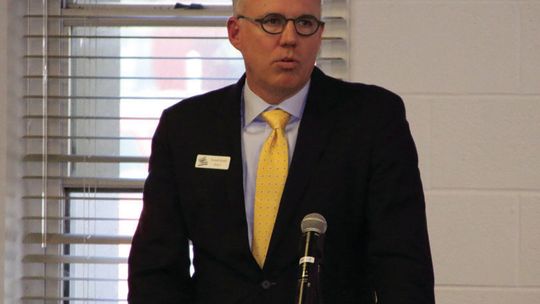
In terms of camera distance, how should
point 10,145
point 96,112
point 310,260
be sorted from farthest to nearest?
point 96,112 < point 10,145 < point 310,260

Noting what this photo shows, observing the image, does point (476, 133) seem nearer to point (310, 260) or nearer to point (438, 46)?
point (438, 46)

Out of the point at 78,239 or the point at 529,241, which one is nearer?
the point at 529,241

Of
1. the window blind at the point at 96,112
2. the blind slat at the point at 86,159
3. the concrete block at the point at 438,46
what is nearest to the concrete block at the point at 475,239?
the concrete block at the point at 438,46

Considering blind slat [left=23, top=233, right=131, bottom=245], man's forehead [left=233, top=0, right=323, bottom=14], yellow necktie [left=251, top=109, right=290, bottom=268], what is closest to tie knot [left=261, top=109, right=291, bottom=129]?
yellow necktie [left=251, top=109, right=290, bottom=268]

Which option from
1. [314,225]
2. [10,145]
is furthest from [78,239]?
[314,225]

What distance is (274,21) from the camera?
6.81ft

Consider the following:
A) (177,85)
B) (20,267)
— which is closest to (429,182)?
(177,85)

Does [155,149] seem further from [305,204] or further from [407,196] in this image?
[407,196]

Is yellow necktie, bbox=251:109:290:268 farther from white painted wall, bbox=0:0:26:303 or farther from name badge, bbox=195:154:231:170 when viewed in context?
white painted wall, bbox=0:0:26:303

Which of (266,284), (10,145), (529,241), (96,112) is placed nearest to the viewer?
(266,284)

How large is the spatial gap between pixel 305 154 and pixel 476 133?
1077mm

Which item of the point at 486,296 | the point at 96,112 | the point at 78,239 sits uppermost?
the point at 96,112

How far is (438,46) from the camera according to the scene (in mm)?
3027

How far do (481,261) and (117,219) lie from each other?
3.59 ft
